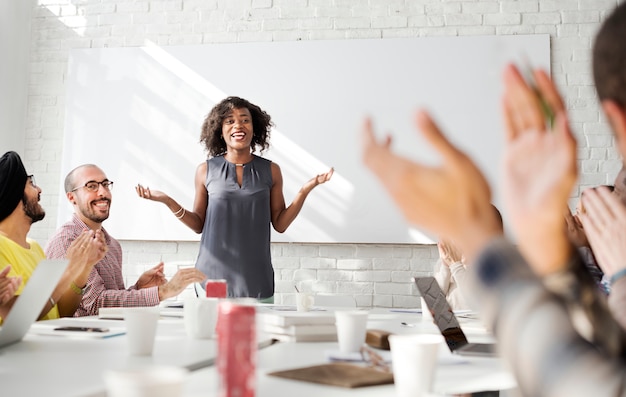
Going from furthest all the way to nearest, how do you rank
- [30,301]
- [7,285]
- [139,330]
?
[7,285] < [30,301] < [139,330]

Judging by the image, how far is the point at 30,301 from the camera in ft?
5.02

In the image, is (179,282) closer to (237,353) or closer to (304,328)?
(304,328)

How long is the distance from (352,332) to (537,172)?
1.02 metres

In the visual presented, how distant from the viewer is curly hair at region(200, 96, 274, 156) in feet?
12.3

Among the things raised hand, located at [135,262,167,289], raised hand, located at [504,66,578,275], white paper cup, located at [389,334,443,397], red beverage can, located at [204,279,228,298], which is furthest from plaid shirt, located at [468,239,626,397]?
raised hand, located at [135,262,167,289]

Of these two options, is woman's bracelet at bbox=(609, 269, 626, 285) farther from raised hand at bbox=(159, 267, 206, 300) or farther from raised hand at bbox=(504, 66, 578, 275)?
raised hand at bbox=(159, 267, 206, 300)

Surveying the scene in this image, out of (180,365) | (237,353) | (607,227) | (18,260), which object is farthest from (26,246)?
(607,227)

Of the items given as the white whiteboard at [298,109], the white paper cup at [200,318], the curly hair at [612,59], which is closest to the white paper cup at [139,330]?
the white paper cup at [200,318]

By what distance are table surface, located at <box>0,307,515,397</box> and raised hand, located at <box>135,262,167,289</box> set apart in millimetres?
980

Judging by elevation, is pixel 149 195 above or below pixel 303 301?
above

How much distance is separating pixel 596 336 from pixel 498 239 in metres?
0.11

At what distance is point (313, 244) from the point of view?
434 cm

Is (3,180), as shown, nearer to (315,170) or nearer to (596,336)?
(315,170)

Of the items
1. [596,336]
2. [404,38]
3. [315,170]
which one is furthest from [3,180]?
[404,38]
